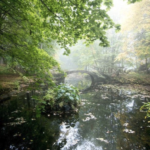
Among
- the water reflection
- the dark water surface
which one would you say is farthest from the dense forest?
the water reflection

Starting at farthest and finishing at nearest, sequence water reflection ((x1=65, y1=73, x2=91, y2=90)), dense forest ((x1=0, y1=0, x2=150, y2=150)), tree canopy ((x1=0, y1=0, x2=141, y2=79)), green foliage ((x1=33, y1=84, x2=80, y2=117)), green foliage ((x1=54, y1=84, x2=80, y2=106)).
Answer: water reflection ((x1=65, y1=73, x2=91, y2=90))
green foliage ((x1=54, y1=84, x2=80, y2=106))
green foliage ((x1=33, y1=84, x2=80, y2=117))
dense forest ((x1=0, y1=0, x2=150, y2=150))
tree canopy ((x1=0, y1=0, x2=141, y2=79))

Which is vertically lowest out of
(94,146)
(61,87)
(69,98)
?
(94,146)

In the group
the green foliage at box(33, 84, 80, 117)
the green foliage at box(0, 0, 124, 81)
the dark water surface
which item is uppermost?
the green foliage at box(0, 0, 124, 81)

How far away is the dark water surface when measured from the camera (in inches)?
161

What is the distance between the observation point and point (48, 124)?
5.56 meters

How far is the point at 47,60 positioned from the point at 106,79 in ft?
65.5

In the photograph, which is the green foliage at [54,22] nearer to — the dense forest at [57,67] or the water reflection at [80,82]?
the dense forest at [57,67]

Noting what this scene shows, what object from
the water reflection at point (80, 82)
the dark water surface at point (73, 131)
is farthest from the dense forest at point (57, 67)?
the water reflection at point (80, 82)

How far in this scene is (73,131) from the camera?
507 cm

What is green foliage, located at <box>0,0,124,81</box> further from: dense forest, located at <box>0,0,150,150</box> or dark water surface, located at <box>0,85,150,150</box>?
dark water surface, located at <box>0,85,150,150</box>

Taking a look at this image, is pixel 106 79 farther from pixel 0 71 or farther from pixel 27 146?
pixel 27 146

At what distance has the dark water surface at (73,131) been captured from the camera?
4.09m

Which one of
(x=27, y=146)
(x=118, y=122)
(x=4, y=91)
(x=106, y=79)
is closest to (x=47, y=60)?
(x=27, y=146)

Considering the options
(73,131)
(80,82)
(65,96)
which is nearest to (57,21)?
(73,131)
